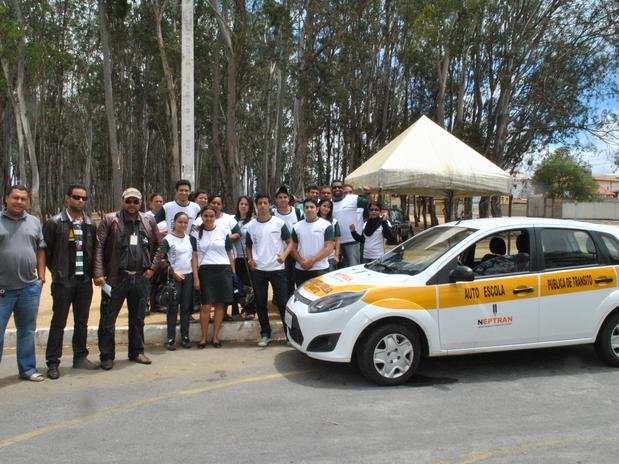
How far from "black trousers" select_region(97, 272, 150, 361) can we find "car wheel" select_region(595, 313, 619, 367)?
484 cm

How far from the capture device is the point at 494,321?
534cm

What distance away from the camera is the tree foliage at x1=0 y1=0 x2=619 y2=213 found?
23250 millimetres

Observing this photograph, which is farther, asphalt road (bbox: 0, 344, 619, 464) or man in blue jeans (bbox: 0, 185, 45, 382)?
man in blue jeans (bbox: 0, 185, 45, 382)

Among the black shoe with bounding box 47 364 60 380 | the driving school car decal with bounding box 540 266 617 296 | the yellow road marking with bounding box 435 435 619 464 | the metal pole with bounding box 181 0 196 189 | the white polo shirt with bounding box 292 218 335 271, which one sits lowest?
the yellow road marking with bounding box 435 435 619 464

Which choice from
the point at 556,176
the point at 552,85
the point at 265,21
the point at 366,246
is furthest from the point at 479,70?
the point at 556,176

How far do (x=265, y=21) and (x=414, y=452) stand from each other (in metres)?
23.0

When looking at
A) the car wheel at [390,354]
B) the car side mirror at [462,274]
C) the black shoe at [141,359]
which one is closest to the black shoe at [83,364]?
the black shoe at [141,359]

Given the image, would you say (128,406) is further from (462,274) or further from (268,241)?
(462,274)

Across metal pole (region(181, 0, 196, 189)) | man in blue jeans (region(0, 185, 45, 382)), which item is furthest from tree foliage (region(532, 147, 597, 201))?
man in blue jeans (region(0, 185, 45, 382))

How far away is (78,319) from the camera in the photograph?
565cm

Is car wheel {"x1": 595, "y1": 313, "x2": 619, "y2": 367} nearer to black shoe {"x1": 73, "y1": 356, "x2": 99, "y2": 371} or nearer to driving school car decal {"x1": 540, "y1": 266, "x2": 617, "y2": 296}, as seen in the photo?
driving school car decal {"x1": 540, "y1": 266, "x2": 617, "y2": 296}

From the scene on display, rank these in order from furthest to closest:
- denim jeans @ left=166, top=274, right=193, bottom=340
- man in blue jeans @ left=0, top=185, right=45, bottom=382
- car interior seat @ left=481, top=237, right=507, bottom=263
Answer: denim jeans @ left=166, top=274, right=193, bottom=340, car interior seat @ left=481, top=237, right=507, bottom=263, man in blue jeans @ left=0, top=185, right=45, bottom=382

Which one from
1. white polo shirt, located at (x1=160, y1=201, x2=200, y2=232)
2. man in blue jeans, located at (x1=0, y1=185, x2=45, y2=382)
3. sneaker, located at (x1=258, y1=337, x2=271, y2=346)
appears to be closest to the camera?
man in blue jeans, located at (x1=0, y1=185, x2=45, y2=382)

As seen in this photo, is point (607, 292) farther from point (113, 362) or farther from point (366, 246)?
point (113, 362)
